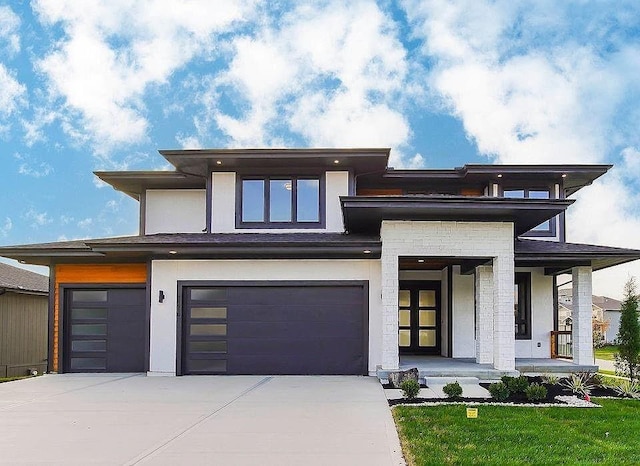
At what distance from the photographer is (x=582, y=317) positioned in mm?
13953

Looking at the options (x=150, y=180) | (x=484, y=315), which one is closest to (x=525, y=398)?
(x=484, y=315)

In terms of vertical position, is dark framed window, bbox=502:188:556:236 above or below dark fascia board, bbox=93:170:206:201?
below

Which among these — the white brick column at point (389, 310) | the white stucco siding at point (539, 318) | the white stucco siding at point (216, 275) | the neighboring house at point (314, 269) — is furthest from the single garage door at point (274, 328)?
the white stucco siding at point (539, 318)

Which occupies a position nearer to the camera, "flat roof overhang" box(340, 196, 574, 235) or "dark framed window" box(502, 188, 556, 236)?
"flat roof overhang" box(340, 196, 574, 235)

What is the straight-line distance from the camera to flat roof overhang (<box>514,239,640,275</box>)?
13320mm

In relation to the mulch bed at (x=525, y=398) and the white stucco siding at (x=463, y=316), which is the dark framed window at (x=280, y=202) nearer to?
the white stucco siding at (x=463, y=316)

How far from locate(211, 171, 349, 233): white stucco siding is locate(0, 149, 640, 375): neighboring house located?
0.10 feet

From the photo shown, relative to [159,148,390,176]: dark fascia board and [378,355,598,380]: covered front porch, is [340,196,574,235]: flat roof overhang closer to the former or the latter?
[159,148,390,176]: dark fascia board

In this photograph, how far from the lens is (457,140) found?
876 inches

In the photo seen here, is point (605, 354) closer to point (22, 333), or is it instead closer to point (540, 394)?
point (540, 394)

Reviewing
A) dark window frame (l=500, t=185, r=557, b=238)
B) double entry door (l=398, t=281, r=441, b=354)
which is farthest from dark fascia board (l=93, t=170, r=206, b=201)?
dark window frame (l=500, t=185, r=557, b=238)

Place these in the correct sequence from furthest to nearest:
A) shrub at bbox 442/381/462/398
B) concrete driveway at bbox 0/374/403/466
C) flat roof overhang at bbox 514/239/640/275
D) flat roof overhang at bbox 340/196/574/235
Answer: flat roof overhang at bbox 514/239/640/275
flat roof overhang at bbox 340/196/574/235
shrub at bbox 442/381/462/398
concrete driveway at bbox 0/374/403/466

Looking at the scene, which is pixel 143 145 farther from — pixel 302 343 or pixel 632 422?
pixel 632 422

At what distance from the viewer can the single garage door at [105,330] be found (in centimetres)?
1457
